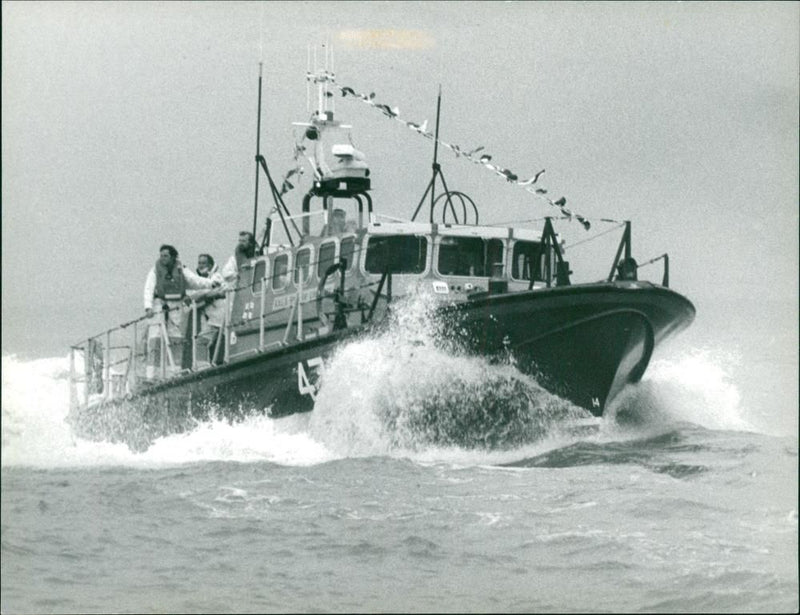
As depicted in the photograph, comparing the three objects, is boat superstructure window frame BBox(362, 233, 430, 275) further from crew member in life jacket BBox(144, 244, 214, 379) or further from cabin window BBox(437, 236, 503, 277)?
crew member in life jacket BBox(144, 244, 214, 379)

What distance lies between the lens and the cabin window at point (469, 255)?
Answer: 1264 cm

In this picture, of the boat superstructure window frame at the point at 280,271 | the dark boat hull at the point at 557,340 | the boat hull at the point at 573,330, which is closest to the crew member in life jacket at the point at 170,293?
the boat superstructure window frame at the point at 280,271

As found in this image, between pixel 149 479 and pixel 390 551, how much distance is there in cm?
418

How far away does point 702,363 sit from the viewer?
45.0 ft

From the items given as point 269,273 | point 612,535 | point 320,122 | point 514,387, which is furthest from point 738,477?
point 320,122

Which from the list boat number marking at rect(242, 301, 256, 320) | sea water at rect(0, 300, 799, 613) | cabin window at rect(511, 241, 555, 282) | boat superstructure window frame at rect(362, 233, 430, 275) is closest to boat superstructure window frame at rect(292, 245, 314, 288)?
boat number marking at rect(242, 301, 256, 320)

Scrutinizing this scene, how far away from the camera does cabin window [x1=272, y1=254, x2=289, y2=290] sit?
1364cm

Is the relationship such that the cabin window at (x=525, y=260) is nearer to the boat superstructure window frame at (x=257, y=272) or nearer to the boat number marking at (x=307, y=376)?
the boat number marking at (x=307, y=376)

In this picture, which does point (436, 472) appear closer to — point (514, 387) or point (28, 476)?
point (514, 387)

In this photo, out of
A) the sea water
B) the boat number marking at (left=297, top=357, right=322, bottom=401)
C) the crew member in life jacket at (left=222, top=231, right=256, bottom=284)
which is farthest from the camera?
the crew member in life jacket at (left=222, top=231, right=256, bottom=284)

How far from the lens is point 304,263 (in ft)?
44.1

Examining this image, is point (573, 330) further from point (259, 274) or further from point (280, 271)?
point (259, 274)

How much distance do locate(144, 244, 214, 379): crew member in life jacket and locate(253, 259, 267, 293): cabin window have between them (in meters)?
0.51

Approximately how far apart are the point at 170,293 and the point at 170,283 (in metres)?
0.14
